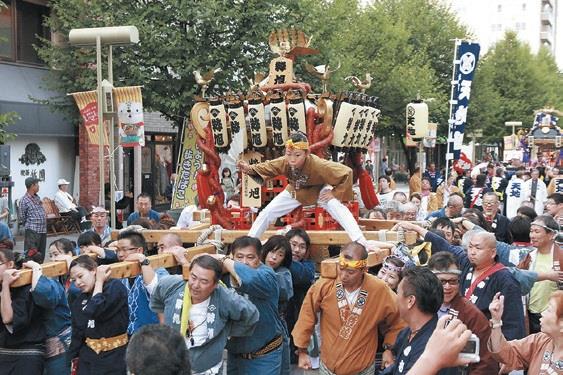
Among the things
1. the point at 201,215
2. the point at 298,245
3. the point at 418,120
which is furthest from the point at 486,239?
the point at 418,120

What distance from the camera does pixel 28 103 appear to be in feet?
62.6

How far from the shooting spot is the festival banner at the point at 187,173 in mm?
16641

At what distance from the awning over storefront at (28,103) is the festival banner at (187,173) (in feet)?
15.9

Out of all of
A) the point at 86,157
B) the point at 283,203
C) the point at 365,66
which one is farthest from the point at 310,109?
the point at 365,66

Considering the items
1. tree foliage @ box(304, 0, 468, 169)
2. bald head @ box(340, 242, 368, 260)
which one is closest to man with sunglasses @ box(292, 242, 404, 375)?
bald head @ box(340, 242, 368, 260)

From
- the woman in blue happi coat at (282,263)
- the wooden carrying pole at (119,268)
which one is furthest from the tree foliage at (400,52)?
the wooden carrying pole at (119,268)

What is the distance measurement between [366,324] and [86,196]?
1733 centimetres

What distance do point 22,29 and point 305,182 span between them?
52.1 feet

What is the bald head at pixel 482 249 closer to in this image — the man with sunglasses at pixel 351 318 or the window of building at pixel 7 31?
the man with sunglasses at pixel 351 318

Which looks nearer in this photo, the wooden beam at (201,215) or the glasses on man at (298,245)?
the glasses on man at (298,245)

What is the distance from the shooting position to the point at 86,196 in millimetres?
21203

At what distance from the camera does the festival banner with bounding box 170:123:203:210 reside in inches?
655

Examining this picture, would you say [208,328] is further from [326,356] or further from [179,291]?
[326,356]

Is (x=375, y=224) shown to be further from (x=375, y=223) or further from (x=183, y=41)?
(x=183, y=41)
